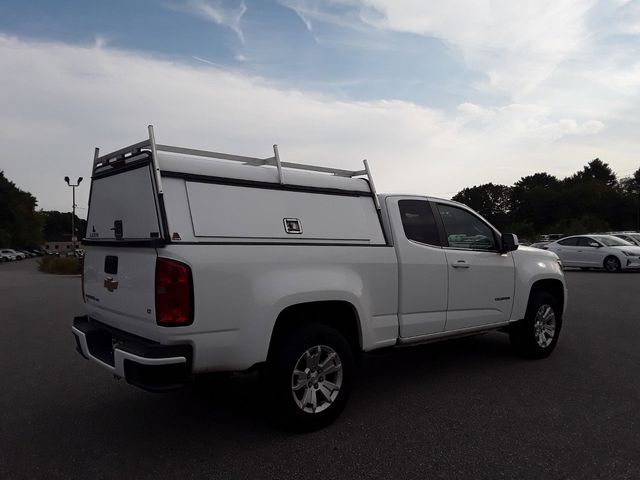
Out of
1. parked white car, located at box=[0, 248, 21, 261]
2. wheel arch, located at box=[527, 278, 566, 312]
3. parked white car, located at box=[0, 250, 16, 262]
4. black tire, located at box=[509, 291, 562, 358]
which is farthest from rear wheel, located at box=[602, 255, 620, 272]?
parked white car, located at box=[0, 248, 21, 261]

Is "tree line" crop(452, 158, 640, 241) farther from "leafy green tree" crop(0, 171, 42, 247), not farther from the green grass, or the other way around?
"leafy green tree" crop(0, 171, 42, 247)

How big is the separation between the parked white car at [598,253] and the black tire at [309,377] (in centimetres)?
1871

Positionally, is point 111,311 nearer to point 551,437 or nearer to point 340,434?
point 340,434

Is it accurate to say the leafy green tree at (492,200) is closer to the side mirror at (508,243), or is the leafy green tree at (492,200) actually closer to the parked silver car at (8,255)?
the parked silver car at (8,255)

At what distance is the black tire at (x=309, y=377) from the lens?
3.79 meters

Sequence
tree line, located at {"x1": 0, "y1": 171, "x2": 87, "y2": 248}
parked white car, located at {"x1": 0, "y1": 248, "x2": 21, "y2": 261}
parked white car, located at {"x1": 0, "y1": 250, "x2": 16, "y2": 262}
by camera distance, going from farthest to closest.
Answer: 1. tree line, located at {"x1": 0, "y1": 171, "x2": 87, "y2": 248}
2. parked white car, located at {"x1": 0, "y1": 248, "x2": 21, "y2": 261}
3. parked white car, located at {"x1": 0, "y1": 250, "x2": 16, "y2": 262}

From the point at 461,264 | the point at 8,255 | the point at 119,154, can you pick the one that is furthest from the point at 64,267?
the point at 8,255

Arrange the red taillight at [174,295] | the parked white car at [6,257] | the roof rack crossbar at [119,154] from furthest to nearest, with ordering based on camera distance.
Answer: the parked white car at [6,257], the roof rack crossbar at [119,154], the red taillight at [174,295]

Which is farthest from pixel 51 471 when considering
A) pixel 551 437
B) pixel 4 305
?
pixel 4 305

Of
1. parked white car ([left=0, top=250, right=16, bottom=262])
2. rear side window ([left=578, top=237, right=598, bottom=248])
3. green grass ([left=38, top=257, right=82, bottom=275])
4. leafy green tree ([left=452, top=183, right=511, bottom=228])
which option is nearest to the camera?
rear side window ([left=578, top=237, right=598, bottom=248])

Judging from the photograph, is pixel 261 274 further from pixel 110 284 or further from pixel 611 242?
pixel 611 242

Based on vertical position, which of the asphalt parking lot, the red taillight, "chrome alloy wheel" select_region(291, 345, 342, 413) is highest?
the red taillight

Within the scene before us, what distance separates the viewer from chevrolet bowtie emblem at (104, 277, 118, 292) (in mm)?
3990

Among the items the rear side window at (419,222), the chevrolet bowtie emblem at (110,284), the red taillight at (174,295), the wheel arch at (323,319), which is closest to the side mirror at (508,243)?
the rear side window at (419,222)
